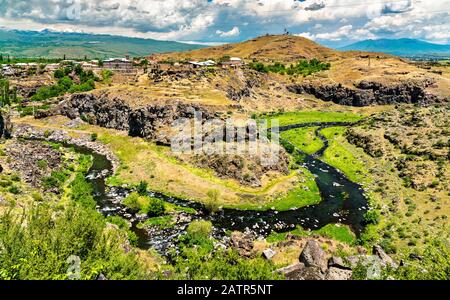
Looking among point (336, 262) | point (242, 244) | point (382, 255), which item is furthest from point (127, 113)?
Answer: point (382, 255)

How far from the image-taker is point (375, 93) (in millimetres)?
175250

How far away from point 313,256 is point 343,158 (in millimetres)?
57632

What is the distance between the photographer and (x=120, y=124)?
374 feet

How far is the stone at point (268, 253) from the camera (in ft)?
153

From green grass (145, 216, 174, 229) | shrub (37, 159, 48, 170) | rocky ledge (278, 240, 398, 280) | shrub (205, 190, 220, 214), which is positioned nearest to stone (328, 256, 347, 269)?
rocky ledge (278, 240, 398, 280)

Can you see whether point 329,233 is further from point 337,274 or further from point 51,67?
point 51,67

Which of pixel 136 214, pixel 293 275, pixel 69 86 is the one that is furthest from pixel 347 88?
pixel 293 275

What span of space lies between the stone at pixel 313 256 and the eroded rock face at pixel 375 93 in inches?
5733

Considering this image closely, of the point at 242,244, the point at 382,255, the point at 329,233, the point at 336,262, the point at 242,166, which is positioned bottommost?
the point at 329,233

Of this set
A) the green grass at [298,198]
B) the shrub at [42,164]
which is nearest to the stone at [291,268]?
the green grass at [298,198]

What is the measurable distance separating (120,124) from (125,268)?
90.1 m

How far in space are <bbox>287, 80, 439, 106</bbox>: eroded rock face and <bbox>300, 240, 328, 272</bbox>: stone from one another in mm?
145605

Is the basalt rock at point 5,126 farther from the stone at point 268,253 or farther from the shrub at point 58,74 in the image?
the shrub at point 58,74
